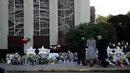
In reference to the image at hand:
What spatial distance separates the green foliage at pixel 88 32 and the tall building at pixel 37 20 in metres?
5.14

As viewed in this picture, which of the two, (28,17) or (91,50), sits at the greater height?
(28,17)

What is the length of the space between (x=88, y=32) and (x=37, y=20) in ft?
32.1

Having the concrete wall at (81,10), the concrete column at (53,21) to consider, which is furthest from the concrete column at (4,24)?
the concrete wall at (81,10)

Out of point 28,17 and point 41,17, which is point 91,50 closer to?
point 41,17

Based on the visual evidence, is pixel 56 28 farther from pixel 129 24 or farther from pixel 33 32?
pixel 129 24

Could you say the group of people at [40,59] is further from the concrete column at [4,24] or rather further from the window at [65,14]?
the window at [65,14]

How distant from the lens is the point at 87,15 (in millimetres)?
31609

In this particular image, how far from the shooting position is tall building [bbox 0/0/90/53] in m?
30.5

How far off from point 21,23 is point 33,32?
1.57 metres

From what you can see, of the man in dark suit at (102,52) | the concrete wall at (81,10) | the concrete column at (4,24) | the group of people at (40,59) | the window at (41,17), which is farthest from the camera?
the concrete wall at (81,10)

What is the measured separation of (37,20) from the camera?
1220 inches

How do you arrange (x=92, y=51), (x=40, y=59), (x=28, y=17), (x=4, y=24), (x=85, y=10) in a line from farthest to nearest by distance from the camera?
(x=85, y=10)
(x=28, y=17)
(x=4, y=24)
(x=40, y=59)
(x=92, y=51)

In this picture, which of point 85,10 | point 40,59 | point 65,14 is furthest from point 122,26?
point 40,59

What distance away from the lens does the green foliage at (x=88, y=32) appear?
22.5 metres
